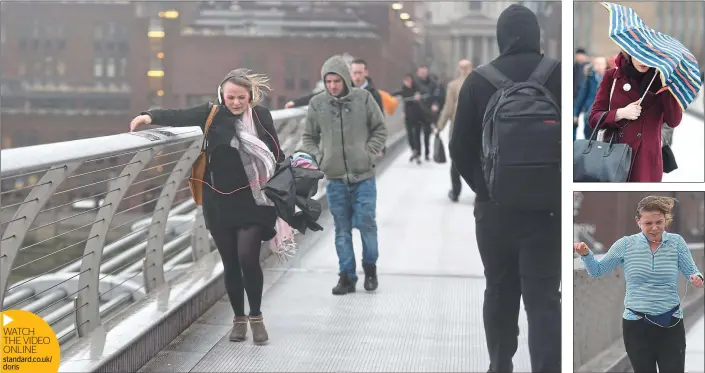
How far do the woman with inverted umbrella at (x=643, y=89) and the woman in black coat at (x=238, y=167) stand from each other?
1.09m

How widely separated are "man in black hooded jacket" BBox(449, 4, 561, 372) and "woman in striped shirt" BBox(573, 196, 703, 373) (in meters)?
0.18

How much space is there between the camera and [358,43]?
4047mm

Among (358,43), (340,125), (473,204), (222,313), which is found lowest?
(222,313)

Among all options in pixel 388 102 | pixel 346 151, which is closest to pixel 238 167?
A: pixel 346 151

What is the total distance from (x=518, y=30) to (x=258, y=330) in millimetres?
1333

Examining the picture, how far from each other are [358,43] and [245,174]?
0.63 m

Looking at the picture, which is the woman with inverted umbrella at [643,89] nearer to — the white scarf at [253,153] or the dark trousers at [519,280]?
the dark trousers at [519,280]

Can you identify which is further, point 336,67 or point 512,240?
point 336,67

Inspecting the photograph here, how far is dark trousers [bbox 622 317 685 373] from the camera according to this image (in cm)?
374

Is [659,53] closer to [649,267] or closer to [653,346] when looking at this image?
[649,267]

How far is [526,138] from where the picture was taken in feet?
12.2

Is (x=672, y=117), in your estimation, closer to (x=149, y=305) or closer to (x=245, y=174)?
(x=245, y=174)

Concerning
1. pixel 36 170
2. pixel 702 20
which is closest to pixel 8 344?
pixel 36 170

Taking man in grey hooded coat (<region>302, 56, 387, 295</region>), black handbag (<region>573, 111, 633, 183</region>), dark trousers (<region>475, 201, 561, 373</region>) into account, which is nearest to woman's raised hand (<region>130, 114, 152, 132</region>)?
man in grey hooded coat (<region>302, 56, 387, 295</region>)
